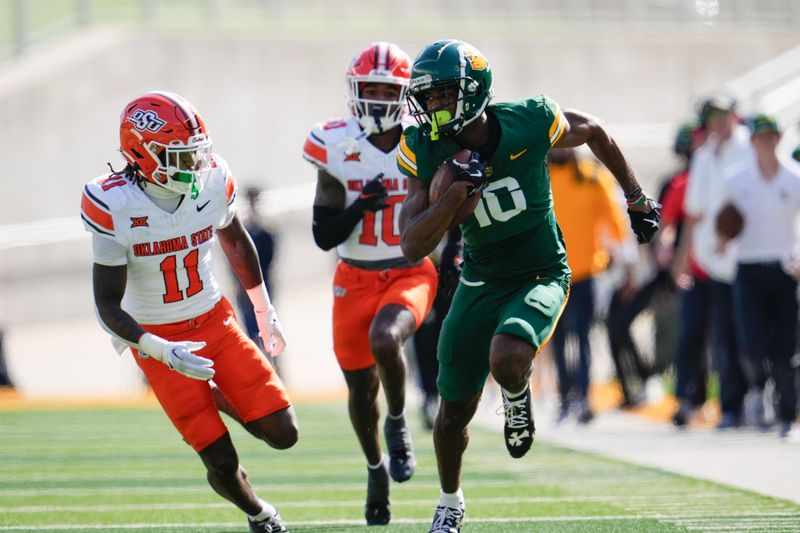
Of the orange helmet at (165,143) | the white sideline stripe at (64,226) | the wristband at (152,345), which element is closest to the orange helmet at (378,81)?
the orange helmet at (165,143)

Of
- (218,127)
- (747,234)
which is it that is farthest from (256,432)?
(218,127)

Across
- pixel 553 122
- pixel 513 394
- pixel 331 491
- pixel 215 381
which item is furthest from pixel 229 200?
pixel 331 491

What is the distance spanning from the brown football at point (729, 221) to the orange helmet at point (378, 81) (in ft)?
11.0

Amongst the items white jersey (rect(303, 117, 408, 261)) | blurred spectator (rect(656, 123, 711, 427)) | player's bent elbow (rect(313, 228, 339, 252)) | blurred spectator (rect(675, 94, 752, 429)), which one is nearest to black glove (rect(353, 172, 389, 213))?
white jersey (rect(303, 117, 408, 261))

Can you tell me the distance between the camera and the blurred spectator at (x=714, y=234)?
9625mm

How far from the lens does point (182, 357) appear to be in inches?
205

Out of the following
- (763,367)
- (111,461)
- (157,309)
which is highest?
(157,309)

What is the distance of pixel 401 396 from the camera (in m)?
6.48

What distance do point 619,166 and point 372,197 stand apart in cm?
138

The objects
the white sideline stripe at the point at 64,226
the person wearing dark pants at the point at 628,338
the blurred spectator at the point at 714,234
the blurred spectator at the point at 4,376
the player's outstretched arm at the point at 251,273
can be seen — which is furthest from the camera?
the white sideline stripe at the point at 64,226

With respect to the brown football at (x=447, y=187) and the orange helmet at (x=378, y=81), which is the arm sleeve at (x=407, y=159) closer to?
the brown football at (x=447, y=187)

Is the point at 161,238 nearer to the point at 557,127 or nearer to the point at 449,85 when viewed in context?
the point at 449,85

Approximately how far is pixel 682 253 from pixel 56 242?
34.9ft

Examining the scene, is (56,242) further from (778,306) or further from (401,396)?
(401,396)
